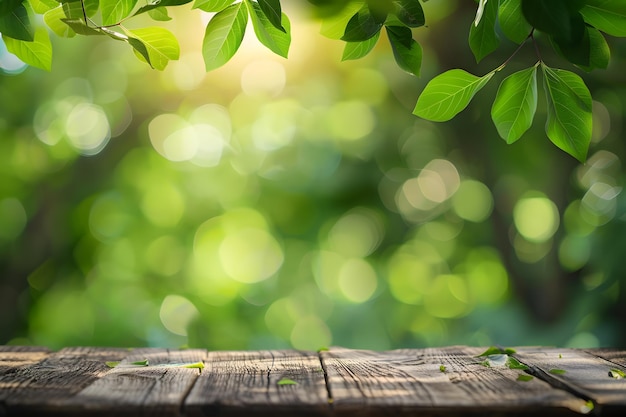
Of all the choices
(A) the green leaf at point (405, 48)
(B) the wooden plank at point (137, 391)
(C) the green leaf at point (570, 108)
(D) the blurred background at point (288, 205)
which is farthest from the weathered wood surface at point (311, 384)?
(D) the blurred background at point (288, 205)

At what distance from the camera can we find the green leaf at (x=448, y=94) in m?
0.88

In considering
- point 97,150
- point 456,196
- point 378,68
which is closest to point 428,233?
point 456,196

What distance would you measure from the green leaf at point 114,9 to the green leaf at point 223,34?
0.10 m

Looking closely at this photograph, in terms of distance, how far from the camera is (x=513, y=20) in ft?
2.74

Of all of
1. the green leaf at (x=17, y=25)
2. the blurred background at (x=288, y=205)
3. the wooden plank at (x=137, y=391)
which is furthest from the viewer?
the blurred background at (x=288, y=205)

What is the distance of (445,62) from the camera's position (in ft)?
10.2

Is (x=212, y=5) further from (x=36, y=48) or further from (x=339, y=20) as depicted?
(x=36, y=48)

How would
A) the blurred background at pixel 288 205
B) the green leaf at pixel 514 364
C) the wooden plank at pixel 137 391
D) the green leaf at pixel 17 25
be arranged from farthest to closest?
the blurred background at pixel 288 205 → the green leaf at pixel 514 364 → the green leaf at pixel 17 25 → the wooden plank at pixel 137 391

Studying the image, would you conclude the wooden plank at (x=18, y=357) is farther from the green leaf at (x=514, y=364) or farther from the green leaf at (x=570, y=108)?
the green leaf at (x=570, y=108)

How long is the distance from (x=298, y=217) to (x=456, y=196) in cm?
97

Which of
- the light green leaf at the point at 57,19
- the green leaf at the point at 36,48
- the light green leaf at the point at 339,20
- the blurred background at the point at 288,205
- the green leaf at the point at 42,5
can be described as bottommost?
the blurred background at the point at 288,205

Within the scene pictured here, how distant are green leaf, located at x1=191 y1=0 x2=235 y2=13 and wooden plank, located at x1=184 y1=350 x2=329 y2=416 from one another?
0.49 metres

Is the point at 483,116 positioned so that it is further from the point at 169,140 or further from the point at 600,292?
the point at 169,140

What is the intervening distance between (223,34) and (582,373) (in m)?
0.71
